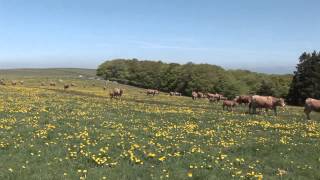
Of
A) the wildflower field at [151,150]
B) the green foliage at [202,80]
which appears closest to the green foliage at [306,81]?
the green foliage at [202,80]

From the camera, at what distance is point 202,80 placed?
156m

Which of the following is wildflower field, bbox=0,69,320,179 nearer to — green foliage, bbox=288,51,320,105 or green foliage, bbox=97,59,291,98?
green foliage, bbox=288,51,320,105

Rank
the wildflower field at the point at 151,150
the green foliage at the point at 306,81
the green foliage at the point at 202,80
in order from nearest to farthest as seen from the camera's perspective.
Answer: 1. the wildflower field at the point at 151,150
2. the green foliage at the point at 306,81
3. the green foliage at the point at 202,80

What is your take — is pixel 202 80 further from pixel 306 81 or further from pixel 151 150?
pixel 151 150

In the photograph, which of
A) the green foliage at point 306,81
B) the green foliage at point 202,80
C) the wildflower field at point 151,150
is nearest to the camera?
the wildflower field at point 151,150

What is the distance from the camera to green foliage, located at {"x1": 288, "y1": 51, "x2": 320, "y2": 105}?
110 meters

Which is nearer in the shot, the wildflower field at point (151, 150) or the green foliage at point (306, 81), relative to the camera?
the wildflower field at point (151, 150)

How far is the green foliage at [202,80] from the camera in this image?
508ft

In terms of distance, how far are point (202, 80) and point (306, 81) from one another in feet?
158

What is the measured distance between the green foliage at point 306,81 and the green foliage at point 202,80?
88.7ft

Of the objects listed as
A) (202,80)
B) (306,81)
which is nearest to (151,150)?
(306,81)

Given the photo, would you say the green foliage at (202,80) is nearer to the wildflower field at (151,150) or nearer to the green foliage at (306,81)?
the green foliage at (306,81)

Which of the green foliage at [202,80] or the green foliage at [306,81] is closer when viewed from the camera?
the green foliage at [306,81]

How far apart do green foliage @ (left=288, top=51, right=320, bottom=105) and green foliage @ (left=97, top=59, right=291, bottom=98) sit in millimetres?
27036
